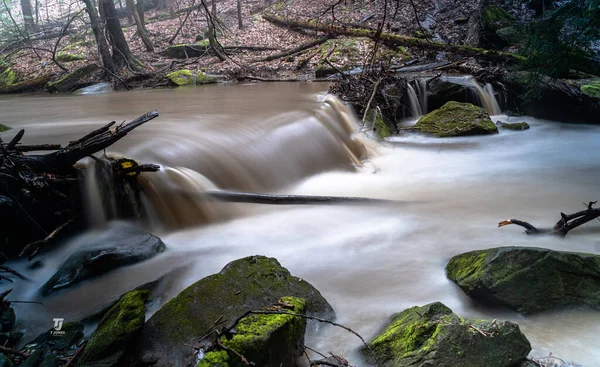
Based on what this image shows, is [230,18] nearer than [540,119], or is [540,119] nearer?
[540,119]

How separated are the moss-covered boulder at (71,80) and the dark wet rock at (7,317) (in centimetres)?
1374

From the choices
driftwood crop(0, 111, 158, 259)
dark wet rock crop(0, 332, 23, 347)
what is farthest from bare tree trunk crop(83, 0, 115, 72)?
dark wet rock crop(0, 332, 23, 347)

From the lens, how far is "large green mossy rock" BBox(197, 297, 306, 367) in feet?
7.28

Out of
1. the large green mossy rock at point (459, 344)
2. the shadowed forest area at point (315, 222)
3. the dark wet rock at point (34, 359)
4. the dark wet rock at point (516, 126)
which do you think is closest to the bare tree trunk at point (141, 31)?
the shadowed forest area at point (315, 222)

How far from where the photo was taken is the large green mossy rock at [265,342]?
2.22 meters

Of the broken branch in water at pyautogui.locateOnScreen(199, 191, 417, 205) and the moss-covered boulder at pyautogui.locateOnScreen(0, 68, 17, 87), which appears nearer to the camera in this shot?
the broken branch in water at pyautogui.locateOnScreen(199, 191, 417, 205)

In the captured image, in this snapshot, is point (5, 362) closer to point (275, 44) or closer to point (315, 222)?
point (315, 222)

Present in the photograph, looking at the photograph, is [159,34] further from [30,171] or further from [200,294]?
[200,294]

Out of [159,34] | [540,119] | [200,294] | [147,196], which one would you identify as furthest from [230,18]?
[200,294]

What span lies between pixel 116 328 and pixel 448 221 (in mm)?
3851

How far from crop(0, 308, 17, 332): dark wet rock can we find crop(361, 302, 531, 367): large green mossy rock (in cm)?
281

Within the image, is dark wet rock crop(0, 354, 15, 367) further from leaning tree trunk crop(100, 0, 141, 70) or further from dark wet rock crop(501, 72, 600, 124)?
leaning tree trunk crop(100, 0, 141, 70)

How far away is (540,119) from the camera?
10.7 meters

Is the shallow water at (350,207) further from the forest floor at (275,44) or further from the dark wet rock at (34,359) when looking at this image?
the forest floor at (275,44)
